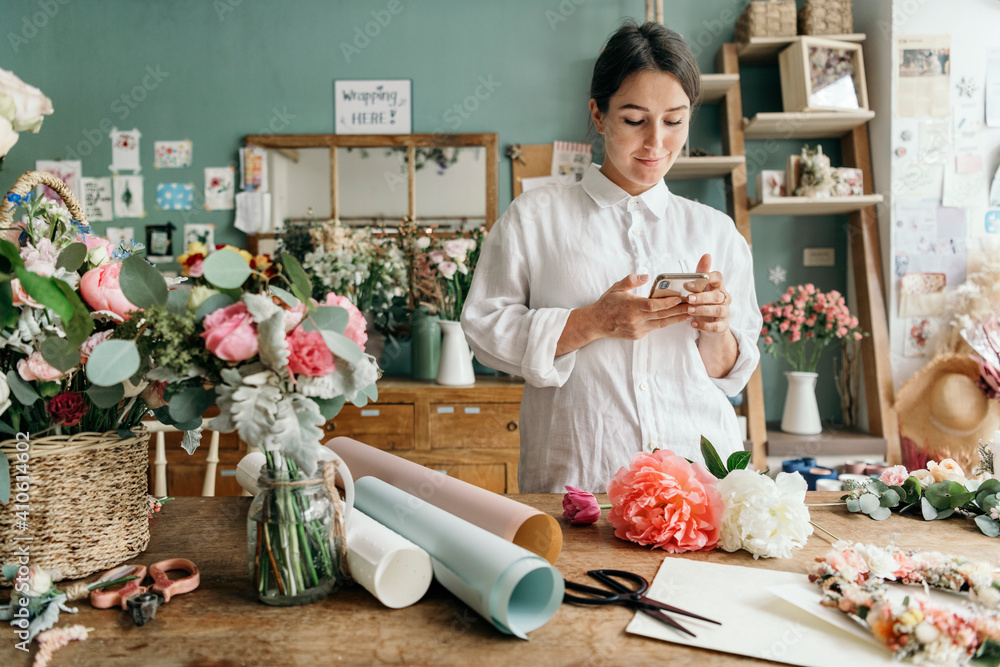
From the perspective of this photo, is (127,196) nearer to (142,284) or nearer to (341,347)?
(142,284)

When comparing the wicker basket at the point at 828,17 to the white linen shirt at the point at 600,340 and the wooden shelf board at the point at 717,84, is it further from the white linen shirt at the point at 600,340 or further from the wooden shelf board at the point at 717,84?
the white linen shirt at the point at 600,340

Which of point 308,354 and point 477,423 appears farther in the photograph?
point 477,423

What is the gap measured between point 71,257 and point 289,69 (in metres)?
2.67

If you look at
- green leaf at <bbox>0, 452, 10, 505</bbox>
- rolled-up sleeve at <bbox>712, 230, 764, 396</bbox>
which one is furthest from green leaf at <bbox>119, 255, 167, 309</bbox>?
rolled-up sleeve at <bbox>712, 230, 764, 396</bbox>

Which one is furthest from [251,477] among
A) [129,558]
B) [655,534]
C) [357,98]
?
[357,98]

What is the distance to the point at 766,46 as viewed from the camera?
9.10ft

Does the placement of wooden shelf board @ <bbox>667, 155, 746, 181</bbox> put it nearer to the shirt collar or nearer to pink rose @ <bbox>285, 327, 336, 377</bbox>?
the shirt collar

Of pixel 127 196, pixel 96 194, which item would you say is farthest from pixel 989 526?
pixel 96 194

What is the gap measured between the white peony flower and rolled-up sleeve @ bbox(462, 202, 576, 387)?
481 mm

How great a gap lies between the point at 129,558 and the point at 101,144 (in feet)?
9.74

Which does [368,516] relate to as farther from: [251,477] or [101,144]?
[101,144]

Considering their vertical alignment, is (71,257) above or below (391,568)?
above

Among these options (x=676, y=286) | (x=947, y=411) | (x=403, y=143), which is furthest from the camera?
(x=403, y=143)

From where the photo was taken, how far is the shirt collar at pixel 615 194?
1384 mm
